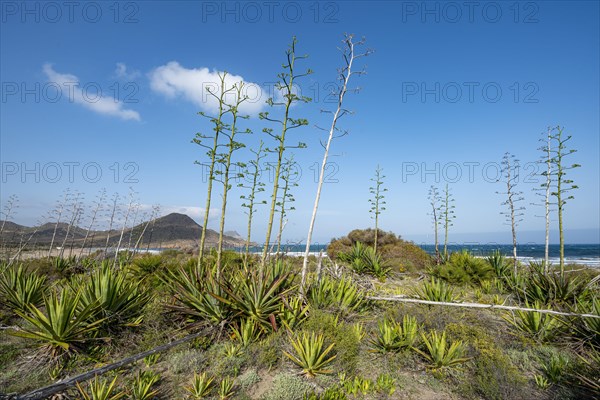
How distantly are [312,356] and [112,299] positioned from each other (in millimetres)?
4261

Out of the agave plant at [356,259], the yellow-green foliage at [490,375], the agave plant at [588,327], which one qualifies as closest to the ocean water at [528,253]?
the agave plant at [356,259]

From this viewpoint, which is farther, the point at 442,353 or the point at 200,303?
the point at 200,303

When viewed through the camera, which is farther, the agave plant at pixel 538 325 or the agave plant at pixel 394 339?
the agave plant at pixel 538 325

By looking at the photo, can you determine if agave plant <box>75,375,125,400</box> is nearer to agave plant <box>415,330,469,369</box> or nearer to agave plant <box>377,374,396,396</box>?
agave plant <box>377,374,396,396</box>

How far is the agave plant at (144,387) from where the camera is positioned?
3828mm

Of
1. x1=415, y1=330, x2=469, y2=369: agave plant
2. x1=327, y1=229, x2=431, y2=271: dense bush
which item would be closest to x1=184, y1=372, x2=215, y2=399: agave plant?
x1=415, y1=330, x2=469, y2=369: agave plant

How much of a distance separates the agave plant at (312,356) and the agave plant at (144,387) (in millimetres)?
1986

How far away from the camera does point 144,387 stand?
389cm

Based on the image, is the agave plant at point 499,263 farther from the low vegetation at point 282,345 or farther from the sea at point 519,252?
the low vegetation at point 282,345

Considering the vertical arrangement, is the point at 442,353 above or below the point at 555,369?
above

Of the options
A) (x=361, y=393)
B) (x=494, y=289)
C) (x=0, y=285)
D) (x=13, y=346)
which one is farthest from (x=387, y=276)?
(x=0, y=285)

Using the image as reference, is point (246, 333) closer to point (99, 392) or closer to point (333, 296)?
point (333, 296)

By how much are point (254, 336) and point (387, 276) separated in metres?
9.22

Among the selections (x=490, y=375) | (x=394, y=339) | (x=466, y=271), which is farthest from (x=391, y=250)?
(x=490, y=375)
